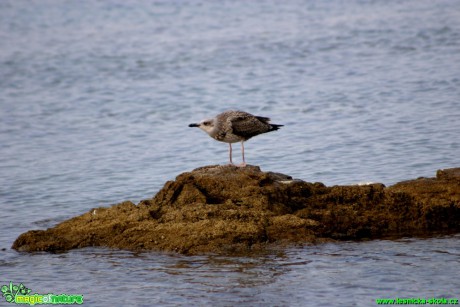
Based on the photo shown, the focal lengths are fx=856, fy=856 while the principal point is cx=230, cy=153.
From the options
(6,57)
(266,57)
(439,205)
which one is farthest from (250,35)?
(439,205)

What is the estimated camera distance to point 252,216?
9.24 metres

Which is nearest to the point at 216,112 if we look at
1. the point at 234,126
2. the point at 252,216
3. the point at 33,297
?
the point at 234,126

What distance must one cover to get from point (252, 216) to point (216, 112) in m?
9.84

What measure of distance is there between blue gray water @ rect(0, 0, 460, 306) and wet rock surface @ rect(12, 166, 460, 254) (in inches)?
10.1

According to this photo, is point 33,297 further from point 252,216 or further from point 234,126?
point 234,126

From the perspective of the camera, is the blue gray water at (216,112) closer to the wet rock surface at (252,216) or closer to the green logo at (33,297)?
the green logo at (33,297)

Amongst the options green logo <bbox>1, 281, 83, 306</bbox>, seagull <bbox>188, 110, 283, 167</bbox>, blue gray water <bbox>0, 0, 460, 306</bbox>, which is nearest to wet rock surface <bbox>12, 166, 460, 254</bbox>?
blue gray water <bbox>0, 0, 460, 306</bbox>

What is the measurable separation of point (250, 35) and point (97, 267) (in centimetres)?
1989

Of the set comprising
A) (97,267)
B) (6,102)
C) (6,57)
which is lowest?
(97,267)

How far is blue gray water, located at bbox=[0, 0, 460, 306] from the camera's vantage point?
8438mm

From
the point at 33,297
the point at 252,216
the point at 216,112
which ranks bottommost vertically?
the point at 33,297

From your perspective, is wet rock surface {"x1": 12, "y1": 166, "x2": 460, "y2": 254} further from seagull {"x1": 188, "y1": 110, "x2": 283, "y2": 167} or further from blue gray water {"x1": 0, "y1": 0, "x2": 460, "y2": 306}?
seagull {"x1": 188, "y1": 110, "x2": 283, "y2": 167}

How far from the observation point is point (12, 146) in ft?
54.5

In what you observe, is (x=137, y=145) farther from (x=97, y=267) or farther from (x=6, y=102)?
(x=97, y=267)
